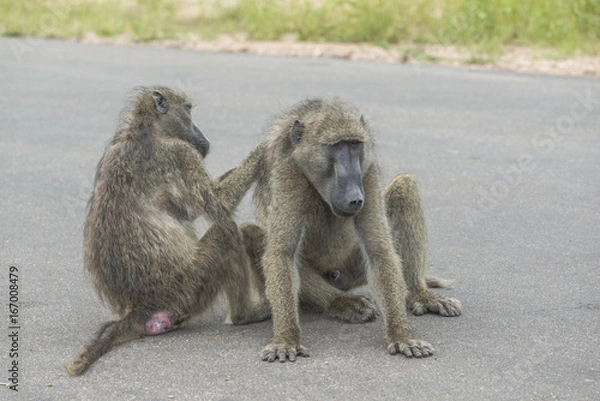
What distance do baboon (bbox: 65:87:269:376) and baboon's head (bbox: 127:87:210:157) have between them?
101mm

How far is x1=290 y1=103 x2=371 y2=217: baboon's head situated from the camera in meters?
5.14

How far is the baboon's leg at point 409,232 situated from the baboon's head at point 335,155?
52 cm

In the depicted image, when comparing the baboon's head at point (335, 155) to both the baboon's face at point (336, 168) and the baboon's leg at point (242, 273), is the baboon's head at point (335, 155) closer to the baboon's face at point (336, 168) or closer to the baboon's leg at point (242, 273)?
the baboon's face at point (336, 168)

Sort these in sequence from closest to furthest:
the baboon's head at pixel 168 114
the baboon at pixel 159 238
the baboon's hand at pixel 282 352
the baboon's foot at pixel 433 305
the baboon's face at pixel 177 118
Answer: the baboon's hand at pixel 282 352
the baboon at pixel 159 238
the baboon's foot at pixel 433 305
the baboon's head at pixel 168 114
the baboon's face at pixel 177 118

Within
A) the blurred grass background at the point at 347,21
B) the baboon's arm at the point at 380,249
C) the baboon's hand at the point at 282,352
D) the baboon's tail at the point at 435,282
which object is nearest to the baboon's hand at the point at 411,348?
the baboon's arm at the point at 380,249

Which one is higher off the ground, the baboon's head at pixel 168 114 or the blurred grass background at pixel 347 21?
the baboon's head at pixel 168 114

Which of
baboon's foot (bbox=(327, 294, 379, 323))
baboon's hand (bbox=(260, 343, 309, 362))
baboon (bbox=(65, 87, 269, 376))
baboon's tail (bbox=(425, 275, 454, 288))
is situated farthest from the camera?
baboon's tail (bbox=(425, 275, 454, 288))

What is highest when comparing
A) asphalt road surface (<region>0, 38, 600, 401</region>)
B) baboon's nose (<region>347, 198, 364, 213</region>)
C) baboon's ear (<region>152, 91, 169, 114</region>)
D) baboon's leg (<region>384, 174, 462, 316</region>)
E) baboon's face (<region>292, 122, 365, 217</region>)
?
baboon's ear (<region>152, 91, 169, 114</region>)

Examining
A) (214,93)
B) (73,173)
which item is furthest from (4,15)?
(73,173)

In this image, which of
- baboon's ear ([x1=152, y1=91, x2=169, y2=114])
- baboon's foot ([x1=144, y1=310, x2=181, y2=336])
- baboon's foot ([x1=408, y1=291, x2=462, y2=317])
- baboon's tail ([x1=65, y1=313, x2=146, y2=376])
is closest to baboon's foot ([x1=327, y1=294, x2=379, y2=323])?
Result: baboon's foot ([x1=408, y1=291, x2=462, y2=317])

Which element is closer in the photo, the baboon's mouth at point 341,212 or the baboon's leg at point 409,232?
the baboon's mouth at point 341,212

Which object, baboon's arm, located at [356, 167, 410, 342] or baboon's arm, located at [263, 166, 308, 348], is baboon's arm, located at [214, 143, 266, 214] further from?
baboon's arm, located at [356, 167, 410, 342]

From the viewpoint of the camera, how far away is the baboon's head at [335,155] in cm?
514

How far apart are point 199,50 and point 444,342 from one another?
10707 mm
